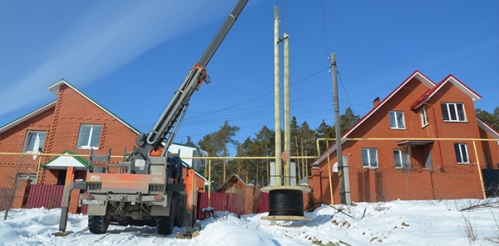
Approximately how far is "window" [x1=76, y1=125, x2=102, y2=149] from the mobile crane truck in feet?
43.5

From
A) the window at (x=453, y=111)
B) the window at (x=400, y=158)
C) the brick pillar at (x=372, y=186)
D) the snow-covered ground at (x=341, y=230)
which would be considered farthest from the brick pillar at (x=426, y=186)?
the window at (x=453, y=111)

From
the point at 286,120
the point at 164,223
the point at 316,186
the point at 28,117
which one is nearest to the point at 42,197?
the point at 164,223

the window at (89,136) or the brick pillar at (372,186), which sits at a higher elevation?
the window at (89,136)

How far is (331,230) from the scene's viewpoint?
11.2 metres

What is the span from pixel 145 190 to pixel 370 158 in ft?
62.1

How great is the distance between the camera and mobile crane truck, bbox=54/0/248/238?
9.72 m

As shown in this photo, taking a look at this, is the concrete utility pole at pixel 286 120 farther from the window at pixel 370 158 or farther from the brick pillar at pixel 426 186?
the window at pixel 370 158

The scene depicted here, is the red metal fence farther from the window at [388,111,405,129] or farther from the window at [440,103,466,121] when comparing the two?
the window at [440,103,466,121]

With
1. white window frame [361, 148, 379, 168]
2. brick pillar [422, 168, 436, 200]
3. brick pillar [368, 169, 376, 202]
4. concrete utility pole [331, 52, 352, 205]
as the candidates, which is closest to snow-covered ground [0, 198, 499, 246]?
concrete utility pole [331, 52, 352, 205]

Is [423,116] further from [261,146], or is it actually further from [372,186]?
[261,146]

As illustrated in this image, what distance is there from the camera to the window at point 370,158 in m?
24.5

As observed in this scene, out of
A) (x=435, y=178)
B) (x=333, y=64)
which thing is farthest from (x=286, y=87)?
(x=435, y=178)

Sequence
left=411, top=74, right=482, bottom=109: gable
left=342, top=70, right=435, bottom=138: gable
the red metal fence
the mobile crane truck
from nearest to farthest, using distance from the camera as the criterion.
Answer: the mobile crane truck
the red metal fence
left=411, top=74, right=482, bottom=109: gable
left=342, top=70, right=435, bottom=138: gable

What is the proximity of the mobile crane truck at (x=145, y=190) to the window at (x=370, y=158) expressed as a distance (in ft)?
52.0
